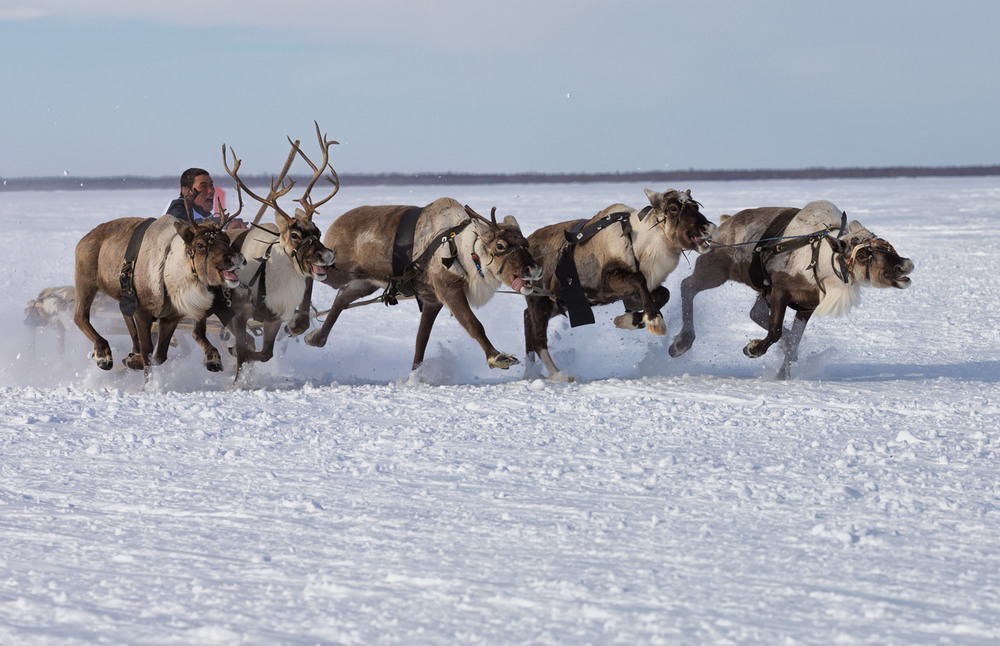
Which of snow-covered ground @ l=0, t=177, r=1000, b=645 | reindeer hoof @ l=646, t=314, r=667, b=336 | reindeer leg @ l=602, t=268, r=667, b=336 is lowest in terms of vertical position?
snow-covered ground @ l=0, t=177, r=1000, b=645

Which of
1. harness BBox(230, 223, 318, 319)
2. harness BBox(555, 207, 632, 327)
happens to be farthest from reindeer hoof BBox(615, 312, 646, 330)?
harness BBox(230, 223, 318, 319)

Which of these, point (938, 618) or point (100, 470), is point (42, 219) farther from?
point (938, 618)

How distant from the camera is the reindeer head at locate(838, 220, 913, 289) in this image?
8.35 meters

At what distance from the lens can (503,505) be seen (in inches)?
199

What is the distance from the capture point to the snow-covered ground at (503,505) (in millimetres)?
3695

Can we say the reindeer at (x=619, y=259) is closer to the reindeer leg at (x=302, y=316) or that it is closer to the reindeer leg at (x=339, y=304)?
the reindeer leg at (x=339, y=304)

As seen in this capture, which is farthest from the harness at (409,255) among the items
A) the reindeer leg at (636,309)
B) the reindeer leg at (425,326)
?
the reindeer leg at (636,309)

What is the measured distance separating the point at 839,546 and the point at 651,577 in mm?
872

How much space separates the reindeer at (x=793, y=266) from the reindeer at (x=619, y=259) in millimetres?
708

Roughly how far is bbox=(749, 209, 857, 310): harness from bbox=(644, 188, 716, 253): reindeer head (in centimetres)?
69

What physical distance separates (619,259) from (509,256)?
952mm

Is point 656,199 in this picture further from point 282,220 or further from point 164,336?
point 164,336

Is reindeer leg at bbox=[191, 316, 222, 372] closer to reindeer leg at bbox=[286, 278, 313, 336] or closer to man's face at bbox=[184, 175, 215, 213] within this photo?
reindeer leg at bbox=[286, 278, 313, 336]

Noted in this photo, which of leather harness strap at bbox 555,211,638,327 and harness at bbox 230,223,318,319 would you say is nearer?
harness at bbox 230,223,318,319
